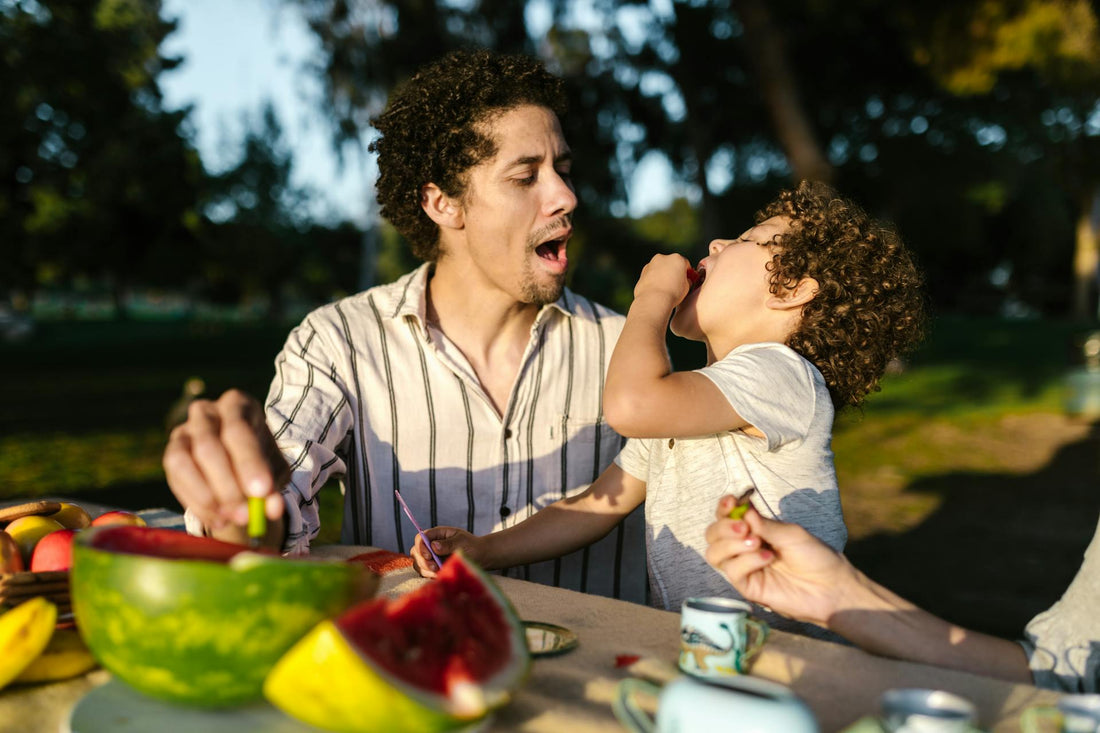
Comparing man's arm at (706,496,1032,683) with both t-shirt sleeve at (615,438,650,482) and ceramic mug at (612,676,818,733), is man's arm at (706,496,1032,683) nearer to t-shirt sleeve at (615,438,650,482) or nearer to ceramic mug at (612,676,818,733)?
ceramic mug at (612,676,818,733)

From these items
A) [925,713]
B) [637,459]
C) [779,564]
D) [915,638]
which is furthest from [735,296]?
[925,713]

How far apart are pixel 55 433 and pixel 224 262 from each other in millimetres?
26423

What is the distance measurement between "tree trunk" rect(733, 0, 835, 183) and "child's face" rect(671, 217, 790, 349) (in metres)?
8.12

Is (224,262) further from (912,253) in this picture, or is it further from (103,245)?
(912,253)

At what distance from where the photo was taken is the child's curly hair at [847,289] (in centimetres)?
202

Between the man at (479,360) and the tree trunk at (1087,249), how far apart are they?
24.4 meters

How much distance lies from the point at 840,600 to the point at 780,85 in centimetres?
937

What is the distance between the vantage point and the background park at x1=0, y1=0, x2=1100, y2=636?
24.1 feet

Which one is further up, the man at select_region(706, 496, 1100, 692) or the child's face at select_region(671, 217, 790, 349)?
the child's face at select_region(671, 217, 790, 349)

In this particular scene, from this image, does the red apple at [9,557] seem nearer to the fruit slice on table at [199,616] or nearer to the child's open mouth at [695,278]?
the fruit slice on table at [199,616]

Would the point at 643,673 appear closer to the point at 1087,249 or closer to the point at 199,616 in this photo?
the point at 199,616

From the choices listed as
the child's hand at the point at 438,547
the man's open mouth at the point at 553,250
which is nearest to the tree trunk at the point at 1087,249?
the man's open mouth at the point at 553,250

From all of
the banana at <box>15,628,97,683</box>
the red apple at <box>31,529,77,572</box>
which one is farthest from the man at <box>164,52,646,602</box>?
the banana at <box>15,628,97,683</box>

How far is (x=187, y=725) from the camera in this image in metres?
1.09
